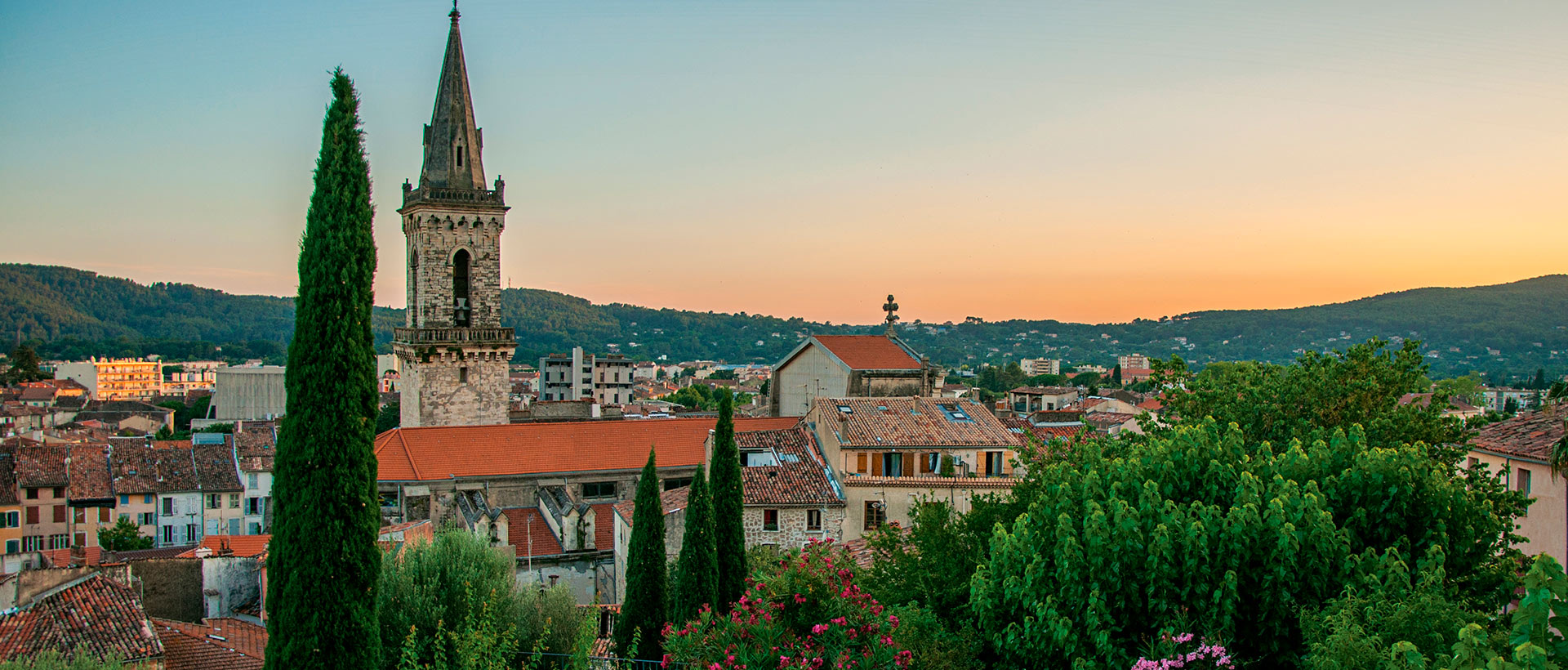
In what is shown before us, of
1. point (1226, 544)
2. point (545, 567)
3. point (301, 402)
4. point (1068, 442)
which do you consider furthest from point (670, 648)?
point (545, 567)

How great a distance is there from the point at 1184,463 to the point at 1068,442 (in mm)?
6080

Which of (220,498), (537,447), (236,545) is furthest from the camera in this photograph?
(220,498)

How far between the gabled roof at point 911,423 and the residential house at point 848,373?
7.10 metres

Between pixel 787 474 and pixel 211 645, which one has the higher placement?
pixel 787 474

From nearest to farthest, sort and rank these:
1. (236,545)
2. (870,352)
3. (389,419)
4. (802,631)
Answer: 1. (802,631)
2. (236,545)
3. (870,352)
4. (389,419)

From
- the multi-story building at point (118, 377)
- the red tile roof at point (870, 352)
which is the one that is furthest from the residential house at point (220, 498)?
the multi-story building at point (118, 377)

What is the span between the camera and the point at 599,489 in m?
40.1

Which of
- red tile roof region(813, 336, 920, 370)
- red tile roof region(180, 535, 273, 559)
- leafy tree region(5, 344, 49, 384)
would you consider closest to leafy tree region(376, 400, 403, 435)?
red tile roof region(180, 535, 273, 559)

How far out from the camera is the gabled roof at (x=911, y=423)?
2939cm

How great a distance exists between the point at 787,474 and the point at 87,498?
1739 inches

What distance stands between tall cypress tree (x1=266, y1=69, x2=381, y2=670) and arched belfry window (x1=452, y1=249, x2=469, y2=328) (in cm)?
2937

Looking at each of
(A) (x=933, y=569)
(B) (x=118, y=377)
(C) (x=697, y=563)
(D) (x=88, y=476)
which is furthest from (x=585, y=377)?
(A) (x=933, y=569)

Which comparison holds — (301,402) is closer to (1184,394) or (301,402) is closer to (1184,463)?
(1184,463)

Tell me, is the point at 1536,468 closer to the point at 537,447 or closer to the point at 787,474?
the point at 787,474
